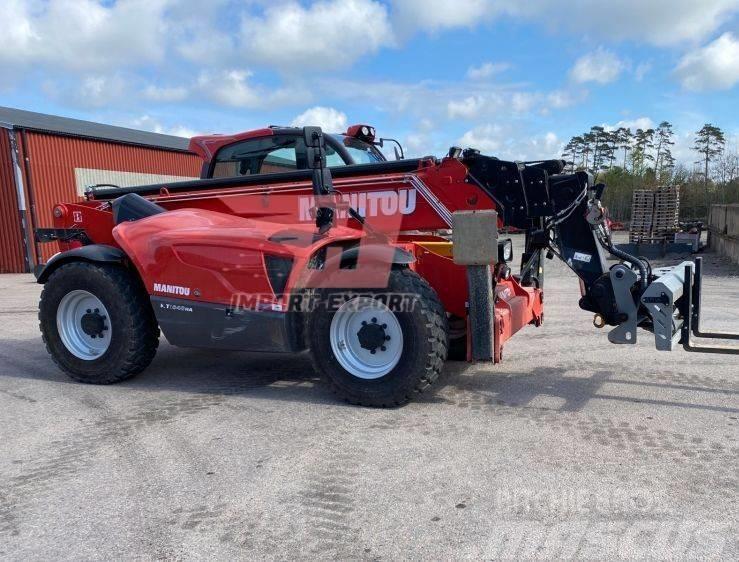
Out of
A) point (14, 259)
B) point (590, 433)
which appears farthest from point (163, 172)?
point (590, 433)

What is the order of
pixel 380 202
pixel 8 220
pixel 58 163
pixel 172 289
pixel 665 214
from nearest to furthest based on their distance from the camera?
pixel 172 289 < pixel 380 202 < pixel 8 220 < pixel 58 163 < pixel 665 214

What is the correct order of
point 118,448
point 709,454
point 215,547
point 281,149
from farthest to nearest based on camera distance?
point 281,149 → point 118,448 → point 709,454 → point 215,547

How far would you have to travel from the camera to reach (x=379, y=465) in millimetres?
3660

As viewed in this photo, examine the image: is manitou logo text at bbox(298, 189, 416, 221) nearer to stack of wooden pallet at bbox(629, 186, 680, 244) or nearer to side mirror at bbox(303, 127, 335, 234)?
side mirror at bbox(303, 127, 335, 234)

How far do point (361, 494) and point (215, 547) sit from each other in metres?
0.81

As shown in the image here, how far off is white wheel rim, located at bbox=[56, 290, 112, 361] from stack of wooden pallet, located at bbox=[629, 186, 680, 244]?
1991cm

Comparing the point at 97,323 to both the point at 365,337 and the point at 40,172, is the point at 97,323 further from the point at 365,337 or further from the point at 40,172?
the point at 40,172

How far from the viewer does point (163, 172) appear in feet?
71.7

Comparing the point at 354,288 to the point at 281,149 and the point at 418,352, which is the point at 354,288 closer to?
the point at 418,352

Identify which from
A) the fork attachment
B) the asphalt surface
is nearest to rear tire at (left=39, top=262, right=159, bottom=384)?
the asphalt surface

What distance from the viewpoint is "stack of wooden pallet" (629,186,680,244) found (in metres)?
21.8

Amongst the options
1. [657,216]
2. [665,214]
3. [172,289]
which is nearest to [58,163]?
[172,289]

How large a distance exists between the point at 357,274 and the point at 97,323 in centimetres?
250

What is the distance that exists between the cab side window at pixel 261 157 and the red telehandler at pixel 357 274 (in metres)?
0.17
